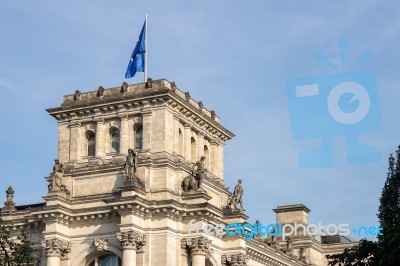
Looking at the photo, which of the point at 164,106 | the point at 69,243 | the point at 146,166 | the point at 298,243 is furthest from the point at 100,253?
the point at 298,243

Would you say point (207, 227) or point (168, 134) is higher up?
point (168, 134)

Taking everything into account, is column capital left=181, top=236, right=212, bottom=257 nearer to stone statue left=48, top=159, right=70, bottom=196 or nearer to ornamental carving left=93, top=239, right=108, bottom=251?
ornamental carving left=93, top=239, right=108, bottom=251

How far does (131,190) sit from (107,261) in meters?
5.86

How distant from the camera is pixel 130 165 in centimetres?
6638

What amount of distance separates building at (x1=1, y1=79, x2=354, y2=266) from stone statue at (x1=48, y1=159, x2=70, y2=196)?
0.30 feet

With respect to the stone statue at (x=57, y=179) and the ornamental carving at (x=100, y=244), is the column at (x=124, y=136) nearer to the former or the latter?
the stone statue at (x=57, y=179)

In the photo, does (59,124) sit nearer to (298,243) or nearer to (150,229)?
(150,229)

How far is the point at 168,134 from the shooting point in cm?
6875

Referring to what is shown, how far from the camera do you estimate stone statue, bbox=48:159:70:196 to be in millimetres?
68000

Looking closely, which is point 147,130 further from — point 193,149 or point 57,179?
point 57,179

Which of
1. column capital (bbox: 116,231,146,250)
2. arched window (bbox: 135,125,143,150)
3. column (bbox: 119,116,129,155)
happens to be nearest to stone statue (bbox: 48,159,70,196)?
column (bbox: 119,116,129,155)

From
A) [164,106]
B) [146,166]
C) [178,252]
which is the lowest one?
[178,252]

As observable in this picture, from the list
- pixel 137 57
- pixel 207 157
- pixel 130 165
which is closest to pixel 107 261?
pixel 130 165

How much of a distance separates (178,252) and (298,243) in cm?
3605
